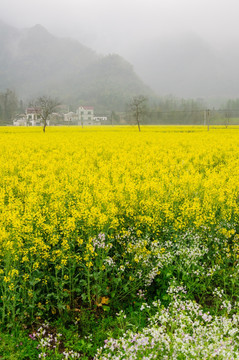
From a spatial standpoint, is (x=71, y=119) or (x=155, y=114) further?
(x=71, y=119)

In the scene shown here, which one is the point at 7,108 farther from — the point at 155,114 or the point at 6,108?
the point at 155,114

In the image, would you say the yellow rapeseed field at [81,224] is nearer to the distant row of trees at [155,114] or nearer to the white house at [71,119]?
the distant row of trees at [155,114]

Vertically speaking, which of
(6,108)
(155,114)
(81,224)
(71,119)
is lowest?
(81,224)

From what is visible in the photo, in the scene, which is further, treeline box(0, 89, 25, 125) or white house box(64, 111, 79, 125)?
treeline box(0, 89, 25, 125)

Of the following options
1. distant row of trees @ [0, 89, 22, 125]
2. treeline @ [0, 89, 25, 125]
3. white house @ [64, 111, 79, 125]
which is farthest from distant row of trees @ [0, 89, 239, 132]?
distant row of trees @ [0, 89, 22, 125]

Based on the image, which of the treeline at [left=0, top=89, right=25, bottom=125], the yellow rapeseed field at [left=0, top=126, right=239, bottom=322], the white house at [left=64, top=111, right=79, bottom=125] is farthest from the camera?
the treeline at [left=0, top=89, right=25, bottom=125]

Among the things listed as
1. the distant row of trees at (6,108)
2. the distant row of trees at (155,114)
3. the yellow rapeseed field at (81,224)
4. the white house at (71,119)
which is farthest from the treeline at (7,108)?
the yellow rapeseed field at (81,224)

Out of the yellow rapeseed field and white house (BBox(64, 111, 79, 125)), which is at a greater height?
white house (BBox(64, 111, 79, 125))

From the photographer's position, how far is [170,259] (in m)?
4.22

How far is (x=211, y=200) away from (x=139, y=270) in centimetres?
222

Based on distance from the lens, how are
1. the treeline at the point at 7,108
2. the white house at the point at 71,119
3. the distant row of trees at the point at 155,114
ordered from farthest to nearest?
the treeline at the point at 7,108 → the white house at the point at 71,119 → the distant row of trees at the point at 155,114

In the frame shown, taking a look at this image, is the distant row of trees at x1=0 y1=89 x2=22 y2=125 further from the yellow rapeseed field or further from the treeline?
the yellow rapeseed field

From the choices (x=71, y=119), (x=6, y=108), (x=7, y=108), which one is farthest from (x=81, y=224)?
(x=7, y=108)

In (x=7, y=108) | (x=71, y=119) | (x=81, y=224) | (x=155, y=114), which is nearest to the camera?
(x=81, y=224)
